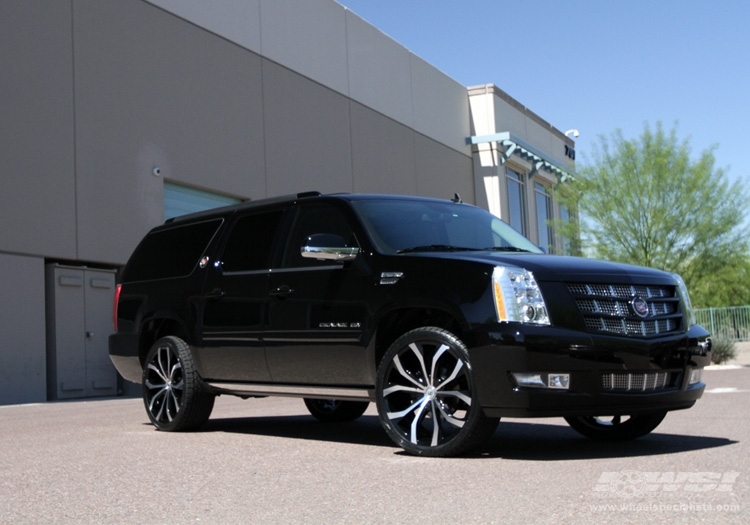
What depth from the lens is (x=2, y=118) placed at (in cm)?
2089

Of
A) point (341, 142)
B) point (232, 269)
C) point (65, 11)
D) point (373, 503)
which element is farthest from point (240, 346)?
point (341, 142)

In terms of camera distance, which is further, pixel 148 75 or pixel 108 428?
pixel 148 75

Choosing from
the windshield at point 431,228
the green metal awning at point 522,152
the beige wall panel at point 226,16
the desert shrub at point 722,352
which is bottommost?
the desert shrub at point 722,352

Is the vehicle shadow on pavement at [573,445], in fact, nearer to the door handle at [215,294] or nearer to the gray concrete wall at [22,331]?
the door handle at [215,294]

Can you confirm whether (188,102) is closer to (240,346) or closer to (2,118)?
(2,118)

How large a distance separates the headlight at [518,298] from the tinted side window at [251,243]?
2.44m

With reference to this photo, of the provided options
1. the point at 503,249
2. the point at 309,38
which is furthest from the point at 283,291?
the point at 309,38

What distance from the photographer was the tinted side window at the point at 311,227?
8.41m

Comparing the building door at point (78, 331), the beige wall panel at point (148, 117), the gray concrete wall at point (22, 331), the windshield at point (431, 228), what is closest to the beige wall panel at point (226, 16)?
the beige wall panel at point (148, 117)

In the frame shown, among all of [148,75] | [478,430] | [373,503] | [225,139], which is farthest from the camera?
[225,139]

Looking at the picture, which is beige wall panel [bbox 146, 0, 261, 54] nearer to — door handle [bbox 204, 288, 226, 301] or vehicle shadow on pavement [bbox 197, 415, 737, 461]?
vehicle shadow on pavement [bbox 197, 415, 737, 461]

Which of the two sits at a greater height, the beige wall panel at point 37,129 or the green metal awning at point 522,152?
the green metal awning at point 522,152

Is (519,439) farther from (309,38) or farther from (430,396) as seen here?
(309,38)

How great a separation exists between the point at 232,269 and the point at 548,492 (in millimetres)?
4283
